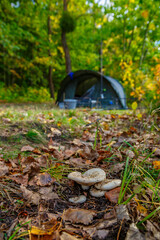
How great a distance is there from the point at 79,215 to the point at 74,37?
1432 cm

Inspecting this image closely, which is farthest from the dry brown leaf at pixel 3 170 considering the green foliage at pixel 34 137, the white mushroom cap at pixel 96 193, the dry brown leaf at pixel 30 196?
the green foliage at pixel 34 137

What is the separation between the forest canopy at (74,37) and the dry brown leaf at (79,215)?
8.87 m

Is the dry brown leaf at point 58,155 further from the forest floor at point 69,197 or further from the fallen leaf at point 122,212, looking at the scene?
the fallen leaf at point 122,212

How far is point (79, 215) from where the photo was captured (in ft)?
3.22

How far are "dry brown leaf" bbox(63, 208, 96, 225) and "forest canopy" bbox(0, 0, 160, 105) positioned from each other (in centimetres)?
887

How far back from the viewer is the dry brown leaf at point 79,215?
95 centimetres

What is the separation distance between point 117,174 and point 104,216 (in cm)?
50

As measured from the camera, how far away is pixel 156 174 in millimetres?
1332

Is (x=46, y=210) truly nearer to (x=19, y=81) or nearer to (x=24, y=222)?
(x=24, y=222)

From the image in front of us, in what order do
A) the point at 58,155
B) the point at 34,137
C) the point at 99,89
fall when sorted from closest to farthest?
the point at 58,155, the point at 34,137, the point at 99,89

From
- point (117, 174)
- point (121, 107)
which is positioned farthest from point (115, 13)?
point (117, 174)

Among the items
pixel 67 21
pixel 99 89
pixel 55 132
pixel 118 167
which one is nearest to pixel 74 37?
pixel 67 21

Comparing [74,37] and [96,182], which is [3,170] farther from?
[74,37]

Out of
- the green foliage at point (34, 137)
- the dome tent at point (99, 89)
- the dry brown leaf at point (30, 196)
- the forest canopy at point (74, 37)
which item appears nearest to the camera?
the dry brown leaf at point (30, 196)
